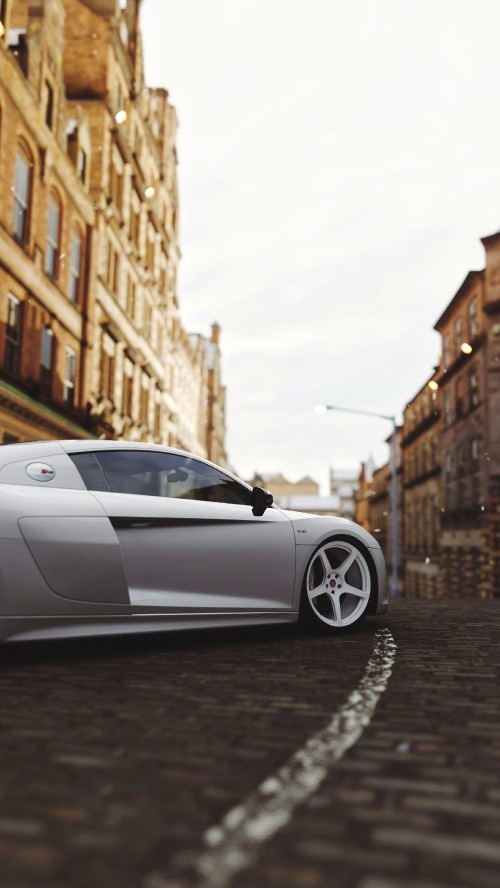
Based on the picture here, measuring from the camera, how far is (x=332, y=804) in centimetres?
244

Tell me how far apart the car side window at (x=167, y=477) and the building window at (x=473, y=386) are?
25.9 metres

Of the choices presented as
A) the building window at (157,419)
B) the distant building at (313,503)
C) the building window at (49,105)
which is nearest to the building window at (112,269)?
the building window at (49,105)

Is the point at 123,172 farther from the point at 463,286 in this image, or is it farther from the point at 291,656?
the point at 291,656

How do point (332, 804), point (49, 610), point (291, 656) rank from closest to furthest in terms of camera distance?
1. point (332, 804)
2. point (49, 610)
3. point (291, 656)

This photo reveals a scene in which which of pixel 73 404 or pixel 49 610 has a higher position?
pixel 73 404

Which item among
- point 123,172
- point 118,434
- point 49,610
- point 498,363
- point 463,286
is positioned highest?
point 123,172

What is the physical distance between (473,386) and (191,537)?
27.6m

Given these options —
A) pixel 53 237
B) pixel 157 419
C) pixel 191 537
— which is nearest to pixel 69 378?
pixel 53 237

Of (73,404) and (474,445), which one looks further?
(474,445)

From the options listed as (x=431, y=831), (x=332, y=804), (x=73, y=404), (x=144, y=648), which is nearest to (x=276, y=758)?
(x=332, y=804)

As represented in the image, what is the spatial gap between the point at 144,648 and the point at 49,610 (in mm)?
1092

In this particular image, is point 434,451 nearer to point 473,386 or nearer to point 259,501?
point 473,386

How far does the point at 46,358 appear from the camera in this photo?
21.7m

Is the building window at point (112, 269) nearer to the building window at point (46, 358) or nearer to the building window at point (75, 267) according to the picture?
the building window at point (75, 267)
